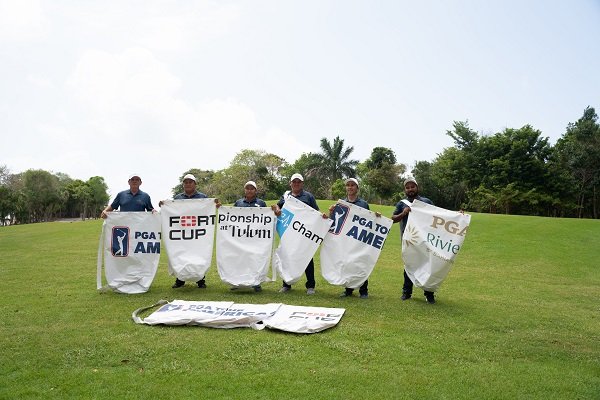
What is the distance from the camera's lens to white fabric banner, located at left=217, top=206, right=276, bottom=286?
7969 millimetres

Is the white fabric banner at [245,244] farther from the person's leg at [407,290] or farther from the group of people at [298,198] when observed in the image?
the person's leg at [407,290]

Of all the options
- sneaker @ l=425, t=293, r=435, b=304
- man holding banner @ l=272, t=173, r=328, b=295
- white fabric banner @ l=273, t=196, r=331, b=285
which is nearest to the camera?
sneaker @ l=425, t=293, r=435, b=304

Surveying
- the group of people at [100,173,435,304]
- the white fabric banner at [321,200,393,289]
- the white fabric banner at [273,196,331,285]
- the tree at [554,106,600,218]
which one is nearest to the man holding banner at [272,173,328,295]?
the group of people at [100,173,435,304]

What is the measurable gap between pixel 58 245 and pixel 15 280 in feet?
25.7

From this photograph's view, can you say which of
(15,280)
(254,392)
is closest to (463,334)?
(254,392)

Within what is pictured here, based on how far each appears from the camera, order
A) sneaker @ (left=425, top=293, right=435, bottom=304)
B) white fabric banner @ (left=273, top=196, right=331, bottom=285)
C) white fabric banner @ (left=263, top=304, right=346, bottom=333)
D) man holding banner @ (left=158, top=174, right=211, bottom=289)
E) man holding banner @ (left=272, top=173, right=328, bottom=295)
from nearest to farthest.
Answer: white fabric banner @ (left=263, top=304, right=346, bottom=333), sneaker @ (left=425, top=293, right=435, bottom=304), white fabric banner @ (left=273, top=196, right=331, bottom=285), man holding banner @ (left=272, top=173, right=328, bottom=295), man holding banner @ (left=158, top=174, right=211, bottom=289)

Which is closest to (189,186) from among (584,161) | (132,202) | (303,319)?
(132,202)

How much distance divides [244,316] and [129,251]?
3201 millimetres

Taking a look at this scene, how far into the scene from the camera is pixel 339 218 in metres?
7.98

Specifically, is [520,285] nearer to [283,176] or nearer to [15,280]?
[15,280]

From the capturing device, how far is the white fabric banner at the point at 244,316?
563 centimetres

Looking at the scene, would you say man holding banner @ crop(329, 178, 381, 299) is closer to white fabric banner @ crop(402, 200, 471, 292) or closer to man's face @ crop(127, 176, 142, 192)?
white fabric banner @ crop(402, 200, 471, 292)

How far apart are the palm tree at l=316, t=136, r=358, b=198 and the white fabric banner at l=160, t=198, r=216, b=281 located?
4666 centimetres

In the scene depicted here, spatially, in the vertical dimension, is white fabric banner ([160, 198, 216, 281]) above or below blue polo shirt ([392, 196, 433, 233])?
below
